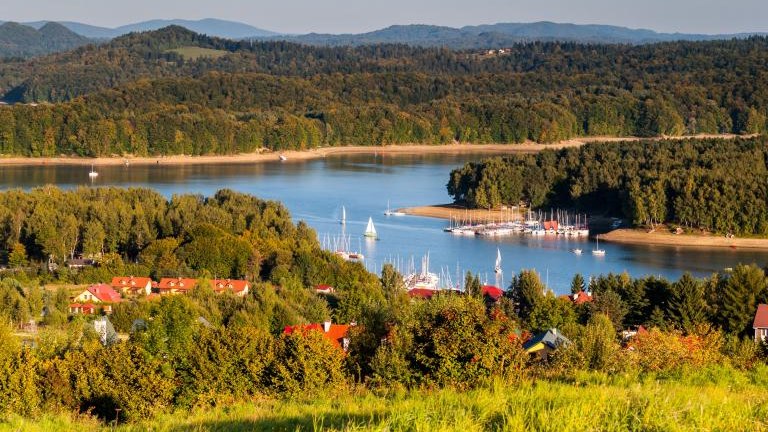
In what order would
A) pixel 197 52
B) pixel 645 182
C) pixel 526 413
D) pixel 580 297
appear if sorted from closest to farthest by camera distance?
pixel 526 413 → pixel 580 297 → pixel 645 182 → pixel 197 52

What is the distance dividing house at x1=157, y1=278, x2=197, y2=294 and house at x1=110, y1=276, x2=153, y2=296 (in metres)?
0.16

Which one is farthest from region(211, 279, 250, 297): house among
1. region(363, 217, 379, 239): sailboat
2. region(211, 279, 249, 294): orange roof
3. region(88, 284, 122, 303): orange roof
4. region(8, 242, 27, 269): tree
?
region(363, 217, 379, 239): sailboat

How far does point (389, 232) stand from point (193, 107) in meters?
29.8

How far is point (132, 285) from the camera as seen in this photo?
14547 mm

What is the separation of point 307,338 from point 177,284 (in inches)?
323

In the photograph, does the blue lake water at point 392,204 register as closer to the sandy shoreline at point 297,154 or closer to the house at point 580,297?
the sandy shoreline at point 297,154

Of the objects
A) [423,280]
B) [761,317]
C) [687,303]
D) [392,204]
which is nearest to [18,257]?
[423,280]

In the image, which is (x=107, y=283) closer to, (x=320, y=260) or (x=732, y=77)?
(x=320, y=260)

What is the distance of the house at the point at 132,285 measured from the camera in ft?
46.9

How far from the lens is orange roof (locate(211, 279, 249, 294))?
13.8 m

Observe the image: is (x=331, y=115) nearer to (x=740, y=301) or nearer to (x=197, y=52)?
(x=197, y=52)

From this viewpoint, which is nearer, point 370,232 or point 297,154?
point 370,232

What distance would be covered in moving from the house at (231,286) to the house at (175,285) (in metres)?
0.30

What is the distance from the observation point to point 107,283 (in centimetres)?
1511
